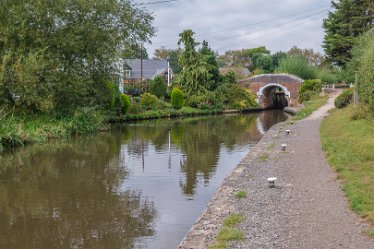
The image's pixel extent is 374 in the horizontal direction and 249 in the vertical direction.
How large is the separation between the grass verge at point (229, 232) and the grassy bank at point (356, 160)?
6.42 ft

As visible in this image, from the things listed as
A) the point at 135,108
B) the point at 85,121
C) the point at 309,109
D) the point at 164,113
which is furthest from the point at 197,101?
the point at 85,121

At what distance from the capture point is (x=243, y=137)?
2706cm

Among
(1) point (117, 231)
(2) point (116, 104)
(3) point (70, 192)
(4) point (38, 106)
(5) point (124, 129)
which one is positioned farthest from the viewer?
(2) point (116, 104)

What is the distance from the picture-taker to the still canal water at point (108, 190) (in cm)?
914

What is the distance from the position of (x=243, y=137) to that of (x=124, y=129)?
30.4 feet

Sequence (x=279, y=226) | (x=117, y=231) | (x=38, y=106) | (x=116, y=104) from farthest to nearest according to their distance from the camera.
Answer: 1. (x=116, y=104)
2. (x=38, y=106)
3. (x=117, y=231)
4. (x=279, y=226)

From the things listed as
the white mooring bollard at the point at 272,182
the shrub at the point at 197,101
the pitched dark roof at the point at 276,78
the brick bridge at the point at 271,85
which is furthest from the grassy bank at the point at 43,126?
the pitched dark roof at the point at 276,78

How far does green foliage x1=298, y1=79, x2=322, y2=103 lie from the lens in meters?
52.1

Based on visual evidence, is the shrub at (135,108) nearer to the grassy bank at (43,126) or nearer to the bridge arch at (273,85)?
the grassy bank at (43,126)

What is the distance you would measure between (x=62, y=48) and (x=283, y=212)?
21.9 metres

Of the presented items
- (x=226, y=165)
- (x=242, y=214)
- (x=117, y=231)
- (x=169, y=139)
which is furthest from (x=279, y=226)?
(x=169, y=139)

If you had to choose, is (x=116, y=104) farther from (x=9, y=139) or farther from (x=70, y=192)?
(x=70, y=192)

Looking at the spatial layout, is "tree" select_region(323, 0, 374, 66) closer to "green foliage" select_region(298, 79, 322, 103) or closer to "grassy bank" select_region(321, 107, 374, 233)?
"green foliage" select_region(298, 79, 322, 103)

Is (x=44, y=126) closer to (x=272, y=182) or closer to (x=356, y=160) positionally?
(x=272, y=182)
